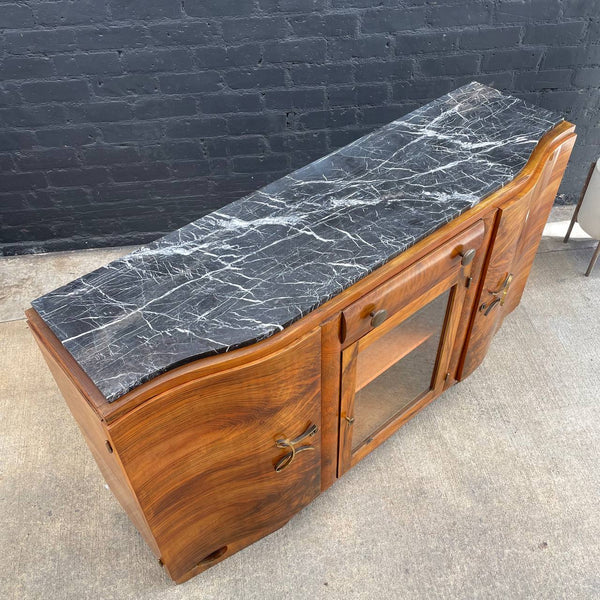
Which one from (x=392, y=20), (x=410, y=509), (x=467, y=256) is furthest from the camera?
(x=392, y=20)

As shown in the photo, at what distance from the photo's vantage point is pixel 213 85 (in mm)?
2176

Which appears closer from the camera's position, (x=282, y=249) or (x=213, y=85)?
(x=282, y=249)

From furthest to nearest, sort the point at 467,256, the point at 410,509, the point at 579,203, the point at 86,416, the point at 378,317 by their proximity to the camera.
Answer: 1. the point at 579,203
2. the point at 410,509
3. the point at 467,256
4. the point at 378,317
5. the point at 86,416

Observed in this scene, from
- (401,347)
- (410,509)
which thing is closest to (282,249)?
(401,347)

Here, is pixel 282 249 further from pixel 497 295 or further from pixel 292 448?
pixel 497 295

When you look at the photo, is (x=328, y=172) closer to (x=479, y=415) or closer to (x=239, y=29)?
(x=239, y=29)

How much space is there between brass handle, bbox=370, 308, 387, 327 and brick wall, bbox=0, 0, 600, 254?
3.92ft

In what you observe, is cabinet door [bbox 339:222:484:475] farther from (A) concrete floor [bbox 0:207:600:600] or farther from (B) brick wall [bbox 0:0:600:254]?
(B) brick wall [bbox 0:0:600:254]

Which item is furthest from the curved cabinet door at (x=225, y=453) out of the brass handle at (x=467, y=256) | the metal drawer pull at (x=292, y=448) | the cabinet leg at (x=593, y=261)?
the cabinet leg at (x=593, y=261)

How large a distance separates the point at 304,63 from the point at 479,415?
1.34m

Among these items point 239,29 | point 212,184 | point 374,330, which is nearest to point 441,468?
point 374,330

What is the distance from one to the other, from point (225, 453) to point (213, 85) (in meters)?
1.39

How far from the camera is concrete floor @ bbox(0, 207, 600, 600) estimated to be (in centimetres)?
162

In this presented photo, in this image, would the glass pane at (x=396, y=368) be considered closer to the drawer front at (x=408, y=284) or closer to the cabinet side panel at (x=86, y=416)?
the drawer front at (x=408, y=284)
